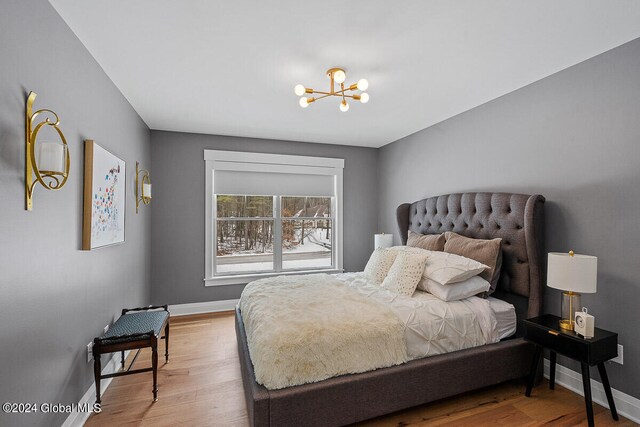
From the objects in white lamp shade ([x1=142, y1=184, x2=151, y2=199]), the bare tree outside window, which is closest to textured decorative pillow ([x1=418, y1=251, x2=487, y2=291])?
the bare tree outside window

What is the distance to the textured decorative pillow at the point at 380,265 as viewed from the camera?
9.77ft

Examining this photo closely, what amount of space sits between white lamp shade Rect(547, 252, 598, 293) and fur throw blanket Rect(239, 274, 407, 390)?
44.5 inches

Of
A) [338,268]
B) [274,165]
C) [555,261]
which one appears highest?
[274,165]

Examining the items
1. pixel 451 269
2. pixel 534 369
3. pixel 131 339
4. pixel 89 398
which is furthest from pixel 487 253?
pixel 89 398

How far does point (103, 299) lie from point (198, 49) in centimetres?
208

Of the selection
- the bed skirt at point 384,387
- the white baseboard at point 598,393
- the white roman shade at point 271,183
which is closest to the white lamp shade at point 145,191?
the white roman shade at point 271,183

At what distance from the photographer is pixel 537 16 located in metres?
1.74

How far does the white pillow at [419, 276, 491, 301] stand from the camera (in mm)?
2393

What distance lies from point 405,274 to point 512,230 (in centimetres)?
102

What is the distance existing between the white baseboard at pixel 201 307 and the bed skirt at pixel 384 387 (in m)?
2.02

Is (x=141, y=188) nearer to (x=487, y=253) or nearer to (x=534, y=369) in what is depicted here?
(x=487, y=253)

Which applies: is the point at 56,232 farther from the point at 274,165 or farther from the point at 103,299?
the point at 274,165

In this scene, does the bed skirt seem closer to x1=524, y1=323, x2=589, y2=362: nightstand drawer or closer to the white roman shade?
x1=524, y1=323, x2=589, y2=362: nightstand drawer

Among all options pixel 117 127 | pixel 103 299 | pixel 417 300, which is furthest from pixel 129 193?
A: pixel 417 300
